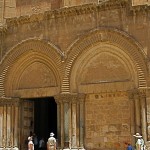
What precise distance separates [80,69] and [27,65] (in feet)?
9.64

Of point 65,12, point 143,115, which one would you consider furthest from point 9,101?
point 143,115

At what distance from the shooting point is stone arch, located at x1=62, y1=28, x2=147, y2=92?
1583 cm

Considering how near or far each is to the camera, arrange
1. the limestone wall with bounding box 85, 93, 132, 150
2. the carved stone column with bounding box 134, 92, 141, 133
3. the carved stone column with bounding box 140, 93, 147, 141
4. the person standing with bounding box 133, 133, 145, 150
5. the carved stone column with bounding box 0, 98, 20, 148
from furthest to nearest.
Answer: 1. the carved stone column with bounding box 0, 98, 20, 148
2. the limestone wall with bounding box 85, 93, 132, 150
3. the carved stone column with bounding box 134, 92, 141, 133
4. the carved stone column with bounding box 140, 93, 147, 141
5. the person standing with bounding box 133, 133, 145, 150

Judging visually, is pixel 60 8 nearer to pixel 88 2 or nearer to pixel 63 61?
pixel 88 2

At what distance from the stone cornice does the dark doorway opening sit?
4693 millimetres

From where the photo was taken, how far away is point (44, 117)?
72.2 ft

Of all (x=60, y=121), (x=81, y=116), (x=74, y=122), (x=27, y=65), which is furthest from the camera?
(x=27, y=65)

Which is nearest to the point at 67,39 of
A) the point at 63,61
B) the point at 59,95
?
the point at 63,61

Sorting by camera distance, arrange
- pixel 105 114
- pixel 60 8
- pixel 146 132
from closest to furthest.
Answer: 1. pixel 146 132
2. pixel 105 114
3. pixel 60 8

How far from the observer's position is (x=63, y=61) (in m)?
17.1

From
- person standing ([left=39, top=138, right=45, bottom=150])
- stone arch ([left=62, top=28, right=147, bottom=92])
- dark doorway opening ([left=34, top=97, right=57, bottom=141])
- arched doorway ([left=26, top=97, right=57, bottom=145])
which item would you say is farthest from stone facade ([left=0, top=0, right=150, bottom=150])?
dark doorway opening ([left=34, top=97, right=57, bottom=141])

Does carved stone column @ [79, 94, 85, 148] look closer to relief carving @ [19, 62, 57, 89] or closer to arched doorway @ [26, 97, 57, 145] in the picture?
relief carving @ [19, 62, 57, 89]

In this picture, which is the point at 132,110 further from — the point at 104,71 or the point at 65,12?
the point at 65,12

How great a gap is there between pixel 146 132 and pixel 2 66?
7710 mm
